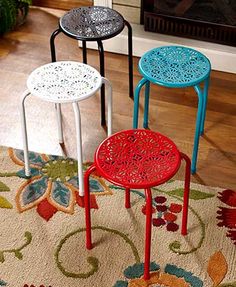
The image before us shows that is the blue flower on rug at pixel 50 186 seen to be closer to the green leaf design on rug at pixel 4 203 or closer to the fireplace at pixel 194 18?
the green leaf design on rug at pixel 4 203

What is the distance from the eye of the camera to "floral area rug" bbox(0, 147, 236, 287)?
6.21 feet

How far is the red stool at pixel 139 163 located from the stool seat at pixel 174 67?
0.29 metres

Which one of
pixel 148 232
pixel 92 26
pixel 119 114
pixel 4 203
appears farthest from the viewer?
pixel 119 114

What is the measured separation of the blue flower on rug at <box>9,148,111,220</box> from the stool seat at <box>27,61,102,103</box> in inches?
14.5

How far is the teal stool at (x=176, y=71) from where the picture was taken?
6.93 feet

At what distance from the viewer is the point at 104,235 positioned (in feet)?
6.63

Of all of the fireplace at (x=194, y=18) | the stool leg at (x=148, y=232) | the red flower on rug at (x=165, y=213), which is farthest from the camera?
the fireplace at (x=194, y=18)

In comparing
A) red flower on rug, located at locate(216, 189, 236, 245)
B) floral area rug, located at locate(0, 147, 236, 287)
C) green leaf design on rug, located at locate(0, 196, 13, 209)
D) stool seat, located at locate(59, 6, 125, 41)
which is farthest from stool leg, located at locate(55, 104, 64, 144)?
red flower on rug, located at locate(216, 189, 236, 245)

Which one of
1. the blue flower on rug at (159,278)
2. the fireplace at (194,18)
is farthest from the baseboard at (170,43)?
the blue flower on rug at (159,278)

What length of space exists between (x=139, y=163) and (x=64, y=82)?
0.45m

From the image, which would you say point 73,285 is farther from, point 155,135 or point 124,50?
point 124,50

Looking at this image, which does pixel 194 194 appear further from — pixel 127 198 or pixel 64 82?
pixel 64 82

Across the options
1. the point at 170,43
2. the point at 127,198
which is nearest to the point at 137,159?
the point at 127,198

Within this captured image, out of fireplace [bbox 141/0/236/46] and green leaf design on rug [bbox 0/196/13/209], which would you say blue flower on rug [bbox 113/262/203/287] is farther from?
fireplace [bbox 141/0/236/46]
